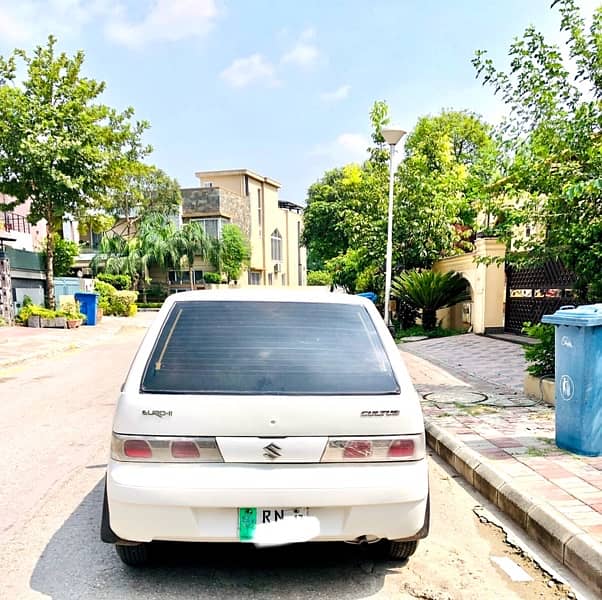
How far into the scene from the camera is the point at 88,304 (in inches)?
808

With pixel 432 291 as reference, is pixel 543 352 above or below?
below

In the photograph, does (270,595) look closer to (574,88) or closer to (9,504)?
(9,504)

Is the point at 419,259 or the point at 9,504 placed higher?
the point at 419,259

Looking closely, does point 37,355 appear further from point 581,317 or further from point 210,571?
point 581,317

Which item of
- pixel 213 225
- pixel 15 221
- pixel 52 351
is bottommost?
pixel 52 351

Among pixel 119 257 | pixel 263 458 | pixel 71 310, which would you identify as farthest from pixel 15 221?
pixel 263 458

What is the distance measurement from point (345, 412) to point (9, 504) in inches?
115

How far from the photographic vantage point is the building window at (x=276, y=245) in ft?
154

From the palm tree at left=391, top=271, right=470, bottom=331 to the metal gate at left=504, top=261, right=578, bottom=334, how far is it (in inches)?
69.4

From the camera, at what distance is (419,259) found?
57.5 ft

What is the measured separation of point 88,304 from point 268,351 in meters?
19.2

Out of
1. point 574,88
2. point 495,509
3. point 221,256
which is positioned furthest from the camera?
point 221,256

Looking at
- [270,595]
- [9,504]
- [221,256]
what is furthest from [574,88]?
[221,256]

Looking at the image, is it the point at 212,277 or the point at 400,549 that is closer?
the point at 400,549
